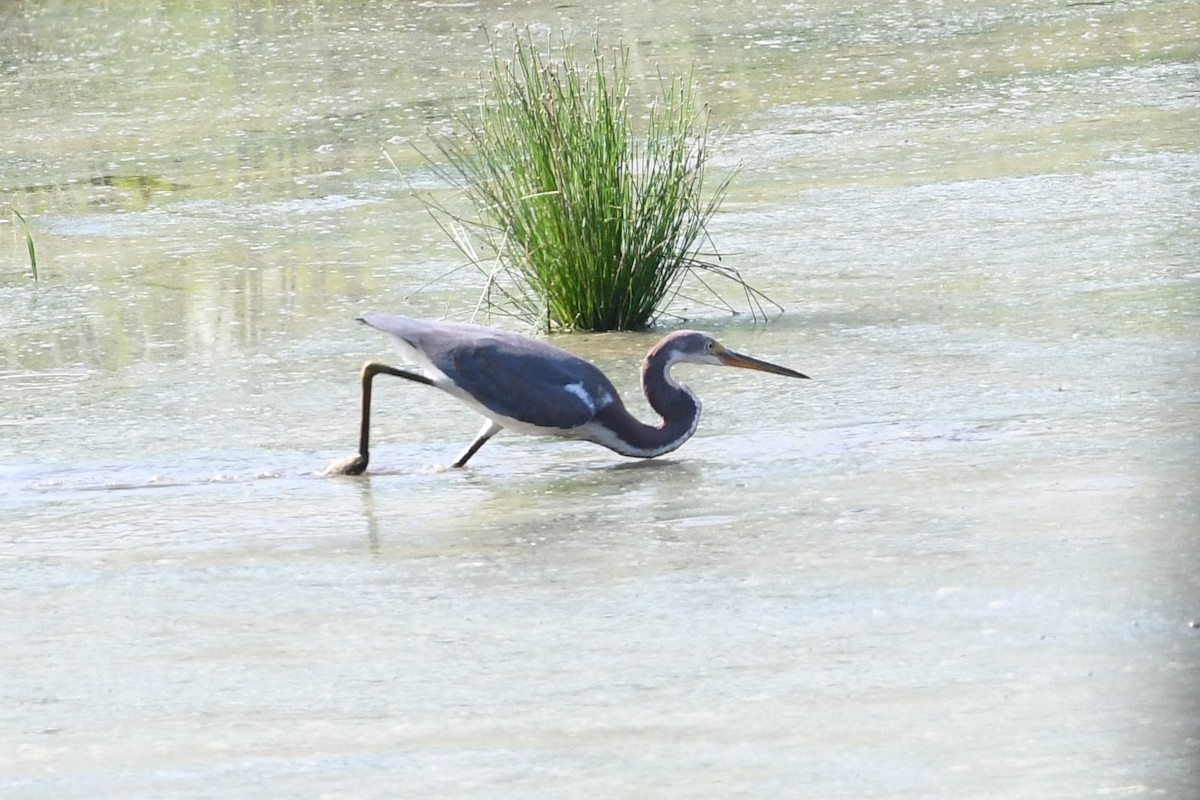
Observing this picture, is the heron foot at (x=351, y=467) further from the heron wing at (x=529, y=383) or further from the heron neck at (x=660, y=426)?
the heron neck at (x=660, y=426)

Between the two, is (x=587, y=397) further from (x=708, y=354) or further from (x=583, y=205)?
(x=583, y=205)

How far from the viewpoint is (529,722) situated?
299 centimetres

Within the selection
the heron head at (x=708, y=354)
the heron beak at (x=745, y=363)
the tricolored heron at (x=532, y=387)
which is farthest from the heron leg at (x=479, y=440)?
the heron beak at (x=745, y=363)

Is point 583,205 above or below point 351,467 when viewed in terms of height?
above

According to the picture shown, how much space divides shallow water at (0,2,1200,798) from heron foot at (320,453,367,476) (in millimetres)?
69

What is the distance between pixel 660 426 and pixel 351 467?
742 mm

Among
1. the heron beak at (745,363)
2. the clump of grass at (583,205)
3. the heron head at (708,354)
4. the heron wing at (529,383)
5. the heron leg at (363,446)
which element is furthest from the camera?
the clump of grass at (583,205)

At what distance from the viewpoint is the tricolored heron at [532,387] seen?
4.75m

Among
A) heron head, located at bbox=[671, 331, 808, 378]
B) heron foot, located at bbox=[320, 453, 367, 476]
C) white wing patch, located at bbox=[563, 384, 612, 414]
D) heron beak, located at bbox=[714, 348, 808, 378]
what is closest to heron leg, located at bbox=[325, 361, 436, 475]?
heron foot, located at bbox=[320, 453, 367, 476]

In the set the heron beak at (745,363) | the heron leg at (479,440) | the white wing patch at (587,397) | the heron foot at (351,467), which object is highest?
the white wing patch at (587,397)

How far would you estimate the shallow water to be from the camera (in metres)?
2.90

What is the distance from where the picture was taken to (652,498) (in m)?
4.49

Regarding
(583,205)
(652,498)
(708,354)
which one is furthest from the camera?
(583,205)

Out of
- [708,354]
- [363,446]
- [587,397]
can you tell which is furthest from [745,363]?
[363,446]
